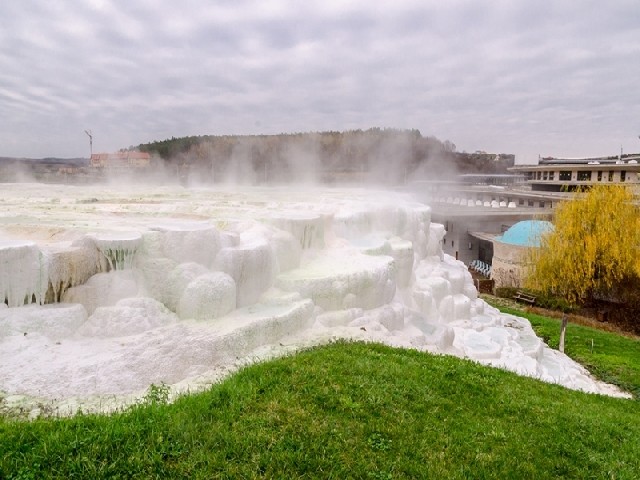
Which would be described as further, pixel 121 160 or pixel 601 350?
pixel 121 160

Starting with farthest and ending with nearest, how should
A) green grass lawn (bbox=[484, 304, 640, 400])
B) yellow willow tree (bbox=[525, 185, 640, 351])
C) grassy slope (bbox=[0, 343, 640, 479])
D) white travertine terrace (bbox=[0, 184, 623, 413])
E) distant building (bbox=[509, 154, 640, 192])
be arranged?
distant building (bbox=[509, 154, 640, 192]), yellow willow tree (bbox=[525, 185, 640, 351]), green grass lawn (bbox=[484, 304, 640, 400]), white travertine terrace (bbox=[0, 184, 623, 413]), grassy slope (bbox=[0, 343, 640, 479])

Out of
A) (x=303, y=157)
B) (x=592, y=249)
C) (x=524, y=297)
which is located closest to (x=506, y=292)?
(x=524, y=297)

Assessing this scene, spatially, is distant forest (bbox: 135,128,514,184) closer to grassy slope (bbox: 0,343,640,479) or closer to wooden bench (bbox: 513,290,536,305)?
wooden bench (bbox: 513,290,536,305)

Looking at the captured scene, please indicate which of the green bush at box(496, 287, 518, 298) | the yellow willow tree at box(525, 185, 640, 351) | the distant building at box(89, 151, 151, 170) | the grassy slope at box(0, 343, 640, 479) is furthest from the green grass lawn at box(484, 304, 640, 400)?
the distant building at box(89, 151, 151, 170)

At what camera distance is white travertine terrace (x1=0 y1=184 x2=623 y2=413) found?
5086 mm

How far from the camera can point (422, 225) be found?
13156 mm

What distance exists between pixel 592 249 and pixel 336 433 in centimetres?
1415

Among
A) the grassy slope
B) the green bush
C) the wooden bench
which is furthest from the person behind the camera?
the green bush

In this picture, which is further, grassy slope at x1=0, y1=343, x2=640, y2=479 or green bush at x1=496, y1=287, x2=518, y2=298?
green bush at x1=496, y1=287, x2=518, y2=298

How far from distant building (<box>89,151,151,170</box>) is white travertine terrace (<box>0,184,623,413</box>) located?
78.9 feet

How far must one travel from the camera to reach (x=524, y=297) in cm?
1711

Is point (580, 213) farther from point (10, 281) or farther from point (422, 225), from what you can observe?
point (10, 281)

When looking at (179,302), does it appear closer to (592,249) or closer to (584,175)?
(592,249)

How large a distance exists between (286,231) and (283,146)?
104 feet
